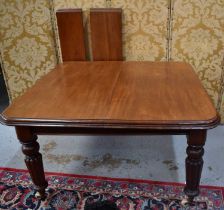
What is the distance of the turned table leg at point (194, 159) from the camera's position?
1075 mm

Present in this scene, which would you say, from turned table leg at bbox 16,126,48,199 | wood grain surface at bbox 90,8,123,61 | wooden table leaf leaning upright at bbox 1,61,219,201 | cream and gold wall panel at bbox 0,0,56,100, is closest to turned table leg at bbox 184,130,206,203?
wooden table leaf leaning upright at bbox 1,61,219,201

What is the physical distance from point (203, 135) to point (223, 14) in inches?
44.4

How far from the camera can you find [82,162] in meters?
1.76

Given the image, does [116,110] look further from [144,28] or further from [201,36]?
[201,36]

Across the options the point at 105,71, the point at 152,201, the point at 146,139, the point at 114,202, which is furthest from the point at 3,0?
the point at 152,201

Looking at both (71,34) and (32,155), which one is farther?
(71,34)

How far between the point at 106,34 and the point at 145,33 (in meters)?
0.31

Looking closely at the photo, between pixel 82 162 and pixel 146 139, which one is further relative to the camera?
pixel 146 139

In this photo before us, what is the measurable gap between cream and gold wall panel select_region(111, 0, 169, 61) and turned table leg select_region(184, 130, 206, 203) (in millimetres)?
1021

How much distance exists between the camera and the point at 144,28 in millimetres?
1873

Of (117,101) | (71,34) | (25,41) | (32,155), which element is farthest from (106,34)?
(32,155)

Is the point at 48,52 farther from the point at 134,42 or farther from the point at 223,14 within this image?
the point at 223,14

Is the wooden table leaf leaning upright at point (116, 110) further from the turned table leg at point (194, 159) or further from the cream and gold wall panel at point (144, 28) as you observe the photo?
the cream and gold wall panel at point (144, 28)

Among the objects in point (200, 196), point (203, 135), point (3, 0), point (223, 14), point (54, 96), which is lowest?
point (200, 196)
